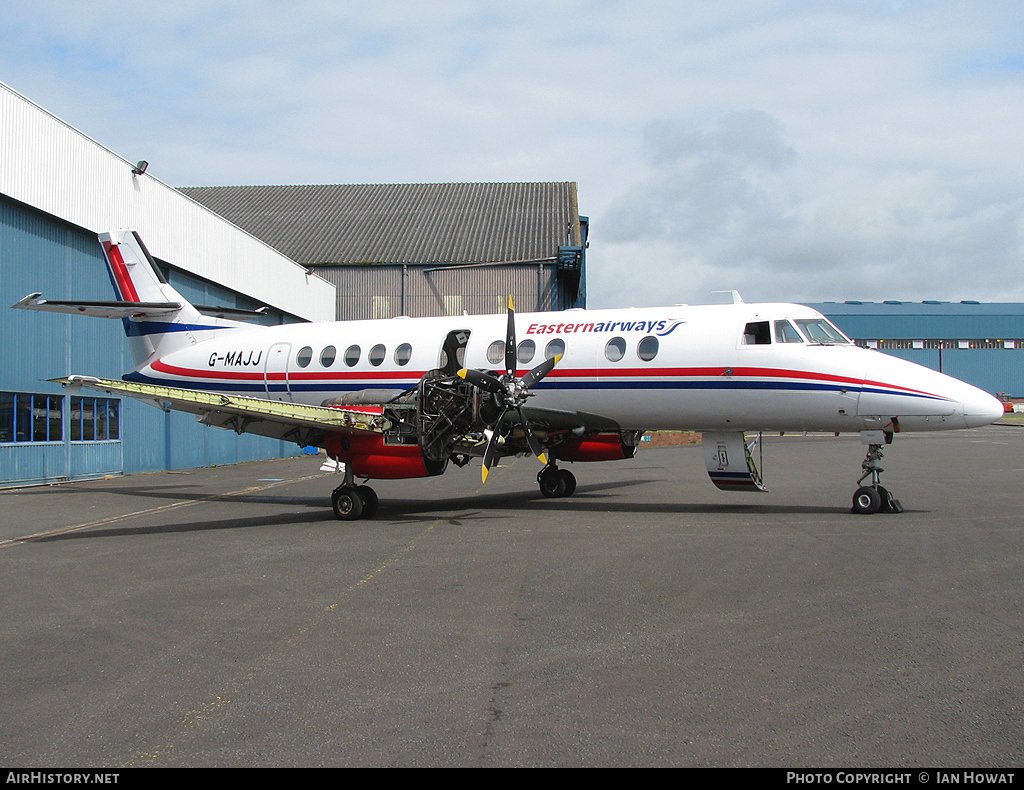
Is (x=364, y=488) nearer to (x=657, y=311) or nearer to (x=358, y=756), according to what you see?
(x=657, y=311)

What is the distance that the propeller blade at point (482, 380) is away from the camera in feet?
50.7

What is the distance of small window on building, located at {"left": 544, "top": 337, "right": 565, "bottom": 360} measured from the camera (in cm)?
1780

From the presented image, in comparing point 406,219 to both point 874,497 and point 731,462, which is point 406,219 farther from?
point 874,497

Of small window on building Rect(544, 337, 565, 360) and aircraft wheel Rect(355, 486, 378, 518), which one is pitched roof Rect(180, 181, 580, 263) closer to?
small window on building Rect(544, 337, 565, 360)

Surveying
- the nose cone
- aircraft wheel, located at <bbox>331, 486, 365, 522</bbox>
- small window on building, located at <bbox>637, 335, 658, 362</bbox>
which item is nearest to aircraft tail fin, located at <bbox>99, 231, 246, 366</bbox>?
aircraft wheel, located at <bbox>331, 486, 365, 522</bbox>

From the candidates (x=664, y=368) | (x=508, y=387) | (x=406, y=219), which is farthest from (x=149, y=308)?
(x=406, y=219)

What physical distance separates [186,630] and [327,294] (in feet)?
141

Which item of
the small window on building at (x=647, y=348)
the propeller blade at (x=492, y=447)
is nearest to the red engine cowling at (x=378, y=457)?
the propeller blade at (x=492, y=447)

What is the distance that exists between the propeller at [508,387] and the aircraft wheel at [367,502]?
225cm

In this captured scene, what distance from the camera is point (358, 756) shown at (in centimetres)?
487

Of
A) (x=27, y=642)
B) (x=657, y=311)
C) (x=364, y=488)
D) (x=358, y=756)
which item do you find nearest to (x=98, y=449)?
(x=364, y=488)

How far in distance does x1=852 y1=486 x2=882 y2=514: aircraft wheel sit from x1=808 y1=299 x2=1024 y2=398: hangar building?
9501 cm

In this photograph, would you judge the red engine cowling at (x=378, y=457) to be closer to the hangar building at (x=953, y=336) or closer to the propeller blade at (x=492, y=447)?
the propeller blade at (x=492, y=447)

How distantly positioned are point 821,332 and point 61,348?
22.1 metres
